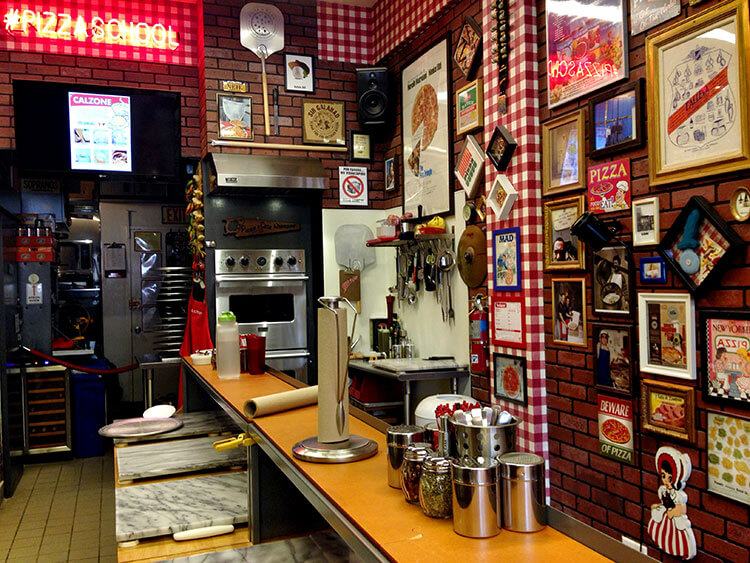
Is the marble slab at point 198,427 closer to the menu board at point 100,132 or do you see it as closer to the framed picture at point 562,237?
the framed picture at point 562,237

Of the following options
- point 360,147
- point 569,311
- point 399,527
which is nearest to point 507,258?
point 569,311

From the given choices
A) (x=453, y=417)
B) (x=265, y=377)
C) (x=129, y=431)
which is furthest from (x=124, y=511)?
(x=453, y=417)

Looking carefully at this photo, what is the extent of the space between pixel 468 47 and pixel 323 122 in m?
1.80

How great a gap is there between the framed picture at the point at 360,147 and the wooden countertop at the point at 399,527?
4039 millimetres

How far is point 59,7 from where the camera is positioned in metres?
5.46

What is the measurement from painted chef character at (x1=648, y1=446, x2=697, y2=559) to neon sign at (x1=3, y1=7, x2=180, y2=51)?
5255 millimetres

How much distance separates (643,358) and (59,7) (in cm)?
536

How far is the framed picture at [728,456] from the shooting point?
7.82 ft

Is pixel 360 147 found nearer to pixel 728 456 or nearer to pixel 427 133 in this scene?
pixel 427 133

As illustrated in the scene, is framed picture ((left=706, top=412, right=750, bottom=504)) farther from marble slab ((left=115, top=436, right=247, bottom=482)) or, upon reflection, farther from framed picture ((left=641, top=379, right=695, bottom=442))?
marble slab ((left=115, top=436, right=247, bottom=482))

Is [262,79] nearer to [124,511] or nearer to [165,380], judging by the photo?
[165,380]

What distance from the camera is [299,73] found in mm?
5617

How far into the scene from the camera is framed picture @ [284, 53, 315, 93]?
5.58 metres

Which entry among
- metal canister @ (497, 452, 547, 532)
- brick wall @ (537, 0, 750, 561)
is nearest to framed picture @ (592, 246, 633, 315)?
brick wall @ (537, 0, 750, 561)
